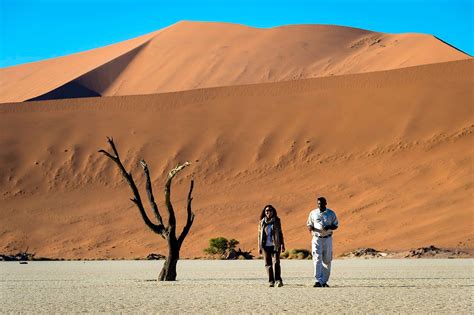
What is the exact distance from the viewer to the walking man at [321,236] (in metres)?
17.1

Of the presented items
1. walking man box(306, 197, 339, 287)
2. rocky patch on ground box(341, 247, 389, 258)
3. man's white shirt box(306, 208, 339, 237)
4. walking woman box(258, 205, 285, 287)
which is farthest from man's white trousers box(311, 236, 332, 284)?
rocky patch on ground box(341, 247, 389, 258)

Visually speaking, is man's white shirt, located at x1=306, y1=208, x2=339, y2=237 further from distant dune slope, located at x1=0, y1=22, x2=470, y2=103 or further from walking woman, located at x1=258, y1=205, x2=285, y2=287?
distant dune slope, located at x1=0, y1=22, x2=470, y2=103

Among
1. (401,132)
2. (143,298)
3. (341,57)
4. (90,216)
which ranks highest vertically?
(341,57)

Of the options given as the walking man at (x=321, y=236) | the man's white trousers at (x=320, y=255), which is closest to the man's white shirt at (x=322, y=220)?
the walking man at (x=321, y=236)

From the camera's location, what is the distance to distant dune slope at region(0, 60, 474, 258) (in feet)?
152

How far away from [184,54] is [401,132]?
1635 inches

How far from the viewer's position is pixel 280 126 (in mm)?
58562

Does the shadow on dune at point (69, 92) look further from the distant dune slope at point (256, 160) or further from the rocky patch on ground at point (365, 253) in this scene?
the rocky patch on ground at point (365, 253)

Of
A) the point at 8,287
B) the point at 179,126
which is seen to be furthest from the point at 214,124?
the point at 8,287

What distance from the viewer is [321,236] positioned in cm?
1717

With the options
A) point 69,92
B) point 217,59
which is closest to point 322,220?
point 69,92

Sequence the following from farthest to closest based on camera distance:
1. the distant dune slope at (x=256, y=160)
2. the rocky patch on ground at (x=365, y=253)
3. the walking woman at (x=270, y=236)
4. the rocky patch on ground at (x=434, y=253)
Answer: the distant dune slope at (x=256, y=160) → the rocky patch on ground at (x=365, y=253) → the rocky patch on ground at (x=434, y=253) → the walking woman at (x=270, y=236)

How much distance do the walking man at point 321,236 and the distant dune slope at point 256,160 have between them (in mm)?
23268

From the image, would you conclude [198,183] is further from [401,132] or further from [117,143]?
[401,132]
